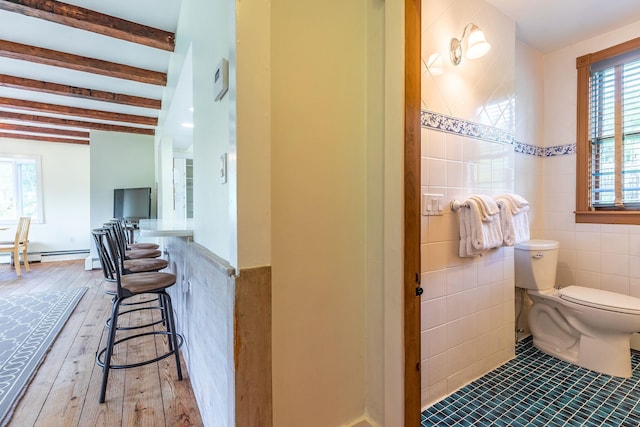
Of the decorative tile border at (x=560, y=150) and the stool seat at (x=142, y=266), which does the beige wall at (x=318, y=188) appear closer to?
the stool seat at (x=142, y=266)

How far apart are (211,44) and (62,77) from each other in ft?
10.7

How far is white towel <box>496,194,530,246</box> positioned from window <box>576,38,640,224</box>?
913 mm

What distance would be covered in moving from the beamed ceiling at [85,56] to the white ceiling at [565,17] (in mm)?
2496

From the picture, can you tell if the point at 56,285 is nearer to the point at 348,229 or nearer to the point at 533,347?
the point at 348,229

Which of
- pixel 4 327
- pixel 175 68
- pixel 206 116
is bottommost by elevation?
pixel 4 327

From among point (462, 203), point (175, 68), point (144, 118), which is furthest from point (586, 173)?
point (144, 118)

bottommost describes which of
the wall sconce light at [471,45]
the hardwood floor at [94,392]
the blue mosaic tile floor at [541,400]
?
the hardwood floor at [94,392]

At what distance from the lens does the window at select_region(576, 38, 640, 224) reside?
6.96 feet

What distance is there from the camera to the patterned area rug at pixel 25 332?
1.74m

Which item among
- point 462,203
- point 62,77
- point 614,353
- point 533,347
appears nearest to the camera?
point 462,203

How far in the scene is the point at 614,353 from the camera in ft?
6.06

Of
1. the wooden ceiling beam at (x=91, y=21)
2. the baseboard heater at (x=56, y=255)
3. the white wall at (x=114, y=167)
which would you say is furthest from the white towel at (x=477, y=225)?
the baseboard heater at (x=56, y=255)

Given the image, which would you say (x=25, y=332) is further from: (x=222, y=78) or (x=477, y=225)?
(x=477, y=225)

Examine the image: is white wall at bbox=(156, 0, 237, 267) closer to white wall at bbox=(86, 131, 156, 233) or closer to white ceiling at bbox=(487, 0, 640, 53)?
white ceiling at bbox=(487, 0, 640, 53)
